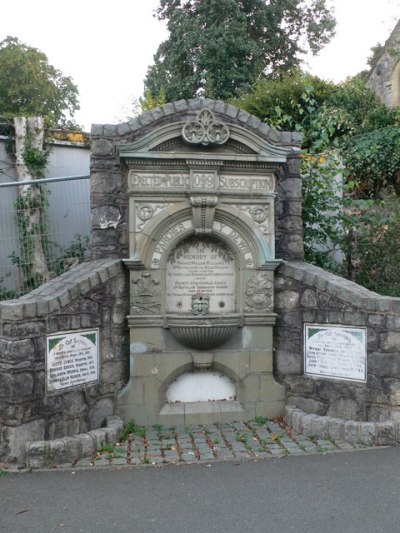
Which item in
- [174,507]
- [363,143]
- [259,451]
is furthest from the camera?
[363,143]

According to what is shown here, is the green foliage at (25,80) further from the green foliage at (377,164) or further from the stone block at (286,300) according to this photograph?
the stone block at (286,300)

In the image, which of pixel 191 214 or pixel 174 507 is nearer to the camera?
pixel 174 507

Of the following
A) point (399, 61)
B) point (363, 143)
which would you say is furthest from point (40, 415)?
point (399, 61)

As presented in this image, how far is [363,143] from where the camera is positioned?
12289 millimetres

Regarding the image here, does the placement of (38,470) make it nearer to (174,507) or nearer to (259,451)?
(174,507)

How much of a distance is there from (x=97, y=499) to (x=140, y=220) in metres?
2.86

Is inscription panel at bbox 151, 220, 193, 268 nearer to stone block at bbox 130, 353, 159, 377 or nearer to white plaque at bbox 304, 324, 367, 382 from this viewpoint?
stone block at bbox 130, 353, 159, 377

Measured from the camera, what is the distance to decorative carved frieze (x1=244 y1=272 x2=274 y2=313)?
614 cm

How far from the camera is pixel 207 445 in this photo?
537 centimetres

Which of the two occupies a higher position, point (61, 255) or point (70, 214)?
point (70, 214)

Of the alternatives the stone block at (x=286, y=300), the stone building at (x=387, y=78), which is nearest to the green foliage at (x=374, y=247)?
the stone block at (x=286, y=300)

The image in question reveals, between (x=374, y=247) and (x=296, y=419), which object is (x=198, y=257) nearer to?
(x=296, y=419)

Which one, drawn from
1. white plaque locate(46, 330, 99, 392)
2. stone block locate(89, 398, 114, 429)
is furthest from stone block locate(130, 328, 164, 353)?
stone block locate(89, 398, 114, 429)

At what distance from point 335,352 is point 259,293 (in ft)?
3.35
